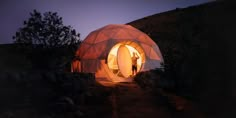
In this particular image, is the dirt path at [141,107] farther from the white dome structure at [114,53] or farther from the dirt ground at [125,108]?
the white dome structure at [114,53]

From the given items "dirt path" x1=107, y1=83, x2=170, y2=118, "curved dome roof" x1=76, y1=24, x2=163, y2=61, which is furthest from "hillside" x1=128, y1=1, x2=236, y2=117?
"curved dome roof" x1=76, y1=24, x2=163, y2=61

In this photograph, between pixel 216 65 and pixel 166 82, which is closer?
pixel 216 65

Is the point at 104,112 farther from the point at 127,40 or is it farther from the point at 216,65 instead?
the point at 127,40

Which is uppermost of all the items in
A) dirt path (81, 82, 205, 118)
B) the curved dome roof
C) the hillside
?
the curved dome roof

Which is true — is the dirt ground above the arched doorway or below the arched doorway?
below

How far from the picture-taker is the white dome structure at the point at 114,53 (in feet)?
48.1

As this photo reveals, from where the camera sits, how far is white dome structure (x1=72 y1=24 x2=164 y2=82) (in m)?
14.7

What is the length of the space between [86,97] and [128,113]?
1425 millimetres

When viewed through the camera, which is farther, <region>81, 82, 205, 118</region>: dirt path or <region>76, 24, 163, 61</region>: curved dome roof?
<region>76, 24, 163, 61</region>: curved dome roof

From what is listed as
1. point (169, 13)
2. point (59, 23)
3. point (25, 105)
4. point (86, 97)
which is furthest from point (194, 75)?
point (169, 13)

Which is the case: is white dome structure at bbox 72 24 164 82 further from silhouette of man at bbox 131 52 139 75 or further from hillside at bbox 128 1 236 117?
hillside at bbox 128 1 236 117

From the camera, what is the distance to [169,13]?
36.2 metres

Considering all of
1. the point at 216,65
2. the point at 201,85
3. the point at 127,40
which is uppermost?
the point at 127,40

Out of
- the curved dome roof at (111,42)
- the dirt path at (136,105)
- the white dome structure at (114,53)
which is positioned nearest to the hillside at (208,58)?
the dirt path at (136,105)
